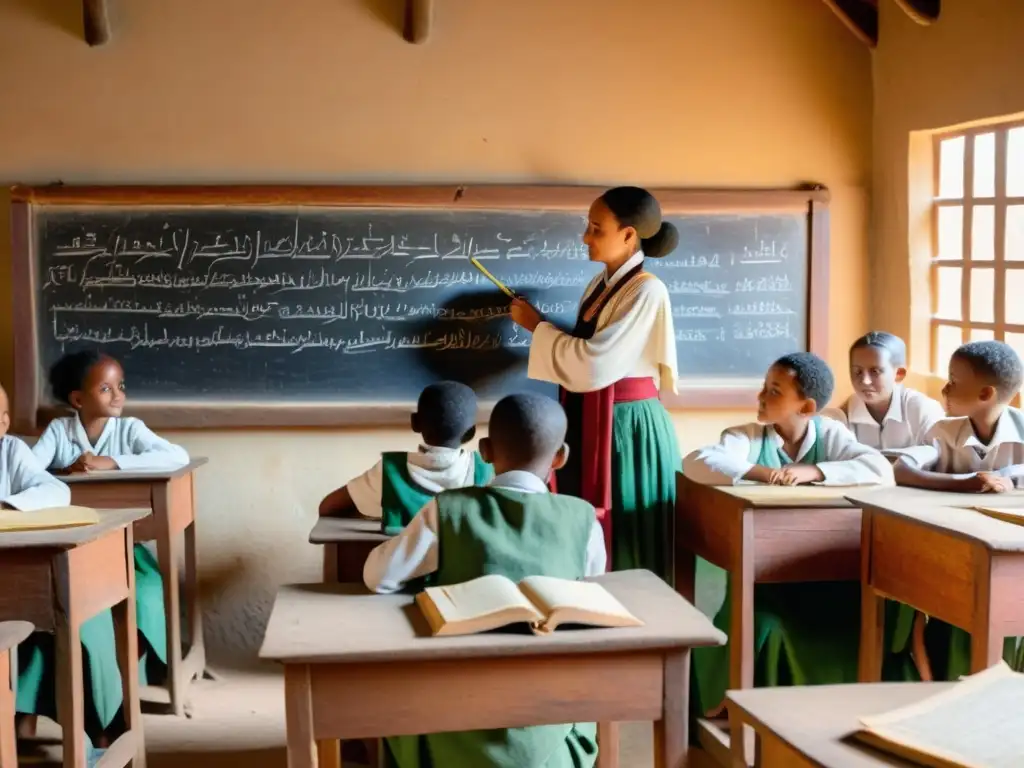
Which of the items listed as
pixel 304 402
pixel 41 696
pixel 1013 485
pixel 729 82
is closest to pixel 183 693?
pixel 41 696

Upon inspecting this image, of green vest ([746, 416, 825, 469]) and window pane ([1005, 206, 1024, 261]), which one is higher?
window pane ([1005, 206, 1024, 261])

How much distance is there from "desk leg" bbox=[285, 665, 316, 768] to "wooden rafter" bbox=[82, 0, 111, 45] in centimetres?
312

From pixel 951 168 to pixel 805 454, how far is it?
159cm

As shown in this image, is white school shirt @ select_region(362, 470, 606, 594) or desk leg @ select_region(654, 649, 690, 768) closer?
desk leg @ select_region(654, 649, 690, 768)

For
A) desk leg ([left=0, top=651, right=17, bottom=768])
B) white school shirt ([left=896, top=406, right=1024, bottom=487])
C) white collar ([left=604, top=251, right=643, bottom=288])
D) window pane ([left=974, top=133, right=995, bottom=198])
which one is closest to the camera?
desk leg ([left=0, top=651, right=17, bottom=768])

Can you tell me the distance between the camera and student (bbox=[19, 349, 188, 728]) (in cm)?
375

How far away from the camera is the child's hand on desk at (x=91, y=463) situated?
362cm

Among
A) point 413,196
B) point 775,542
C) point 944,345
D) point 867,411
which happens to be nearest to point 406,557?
point 775,542

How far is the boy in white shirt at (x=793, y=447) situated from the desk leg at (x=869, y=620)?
0.27 metres

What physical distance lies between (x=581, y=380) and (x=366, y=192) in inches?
48.5

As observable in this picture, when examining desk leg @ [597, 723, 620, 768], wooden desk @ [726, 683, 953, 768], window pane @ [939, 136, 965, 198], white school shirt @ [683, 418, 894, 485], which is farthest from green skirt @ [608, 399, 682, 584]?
wooden desk @ [726, 683, 953, 768]

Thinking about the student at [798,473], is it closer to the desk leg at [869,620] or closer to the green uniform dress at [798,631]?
the green uniform dress at [798,631]

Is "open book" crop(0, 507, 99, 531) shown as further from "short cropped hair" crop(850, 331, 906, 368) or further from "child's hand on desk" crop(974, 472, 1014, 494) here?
"short cropped hair" crop(850, 331, 906, 368)

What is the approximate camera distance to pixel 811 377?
3.25m
